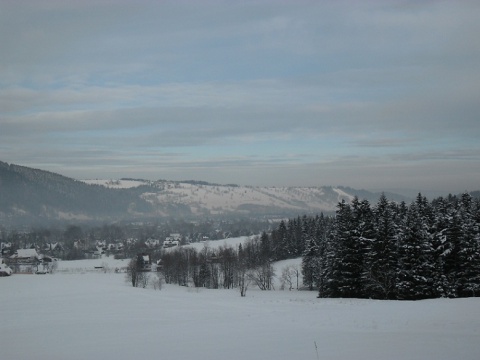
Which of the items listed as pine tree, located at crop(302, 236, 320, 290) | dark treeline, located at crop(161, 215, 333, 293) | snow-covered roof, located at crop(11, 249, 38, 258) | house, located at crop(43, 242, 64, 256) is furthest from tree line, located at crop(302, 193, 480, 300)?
house, located at crop(43, 242, 64, 256)

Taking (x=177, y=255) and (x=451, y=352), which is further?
(x=177, y=255)

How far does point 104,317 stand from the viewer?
24.3 meters

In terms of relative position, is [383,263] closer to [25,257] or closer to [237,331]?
[237,331]

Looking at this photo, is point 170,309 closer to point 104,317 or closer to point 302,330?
point 104,317

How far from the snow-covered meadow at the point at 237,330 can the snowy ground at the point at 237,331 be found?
0.03 m

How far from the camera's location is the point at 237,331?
1906 centimetres

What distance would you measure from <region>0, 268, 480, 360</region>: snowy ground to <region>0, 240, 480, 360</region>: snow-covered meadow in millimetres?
35

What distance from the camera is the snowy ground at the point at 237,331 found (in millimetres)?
14523

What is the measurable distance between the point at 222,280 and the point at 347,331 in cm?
6002

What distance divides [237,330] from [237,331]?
0.30m

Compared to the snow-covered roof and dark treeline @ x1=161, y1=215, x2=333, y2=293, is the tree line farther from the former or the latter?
the snow-covered roof

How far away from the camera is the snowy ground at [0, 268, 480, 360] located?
14.5 meters

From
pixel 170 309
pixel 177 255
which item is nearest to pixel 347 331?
pixel 170 309

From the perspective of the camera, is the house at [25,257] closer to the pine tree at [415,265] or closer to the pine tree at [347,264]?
the pine tree at [347,264]
